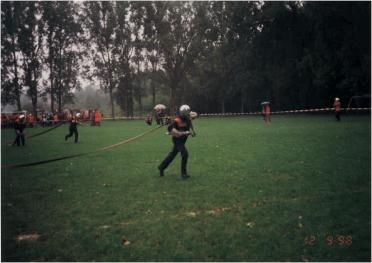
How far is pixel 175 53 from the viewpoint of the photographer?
59125mm

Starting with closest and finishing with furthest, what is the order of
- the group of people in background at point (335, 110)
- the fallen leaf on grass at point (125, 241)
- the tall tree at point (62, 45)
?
the fallen leaf on grass at point (125, 241) → the group of people in background at point (335, 110) → the tall tree at point (62, 45)

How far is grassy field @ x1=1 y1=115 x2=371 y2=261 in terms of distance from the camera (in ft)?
17.7

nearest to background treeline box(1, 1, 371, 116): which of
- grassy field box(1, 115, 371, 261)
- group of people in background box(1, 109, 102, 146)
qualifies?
group of people in background box(1, 109, 102, 146)

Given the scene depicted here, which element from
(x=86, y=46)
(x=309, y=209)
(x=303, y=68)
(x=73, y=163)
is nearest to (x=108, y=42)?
(x=86, y=46)

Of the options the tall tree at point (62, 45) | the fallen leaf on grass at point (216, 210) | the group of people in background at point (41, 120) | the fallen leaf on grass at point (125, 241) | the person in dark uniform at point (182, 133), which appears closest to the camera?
the fallen leaf on grass at point (125, 241)

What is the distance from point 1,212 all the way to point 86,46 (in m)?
56.9

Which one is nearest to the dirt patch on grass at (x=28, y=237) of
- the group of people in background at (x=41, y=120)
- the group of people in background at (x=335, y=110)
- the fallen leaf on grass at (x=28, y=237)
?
the fallen leaf on grass at (x=28, y=237)

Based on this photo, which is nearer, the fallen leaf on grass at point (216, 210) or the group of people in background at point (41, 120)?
the fallen leaf on grass at point (216, 210)

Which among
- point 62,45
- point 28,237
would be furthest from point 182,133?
point 62,45
